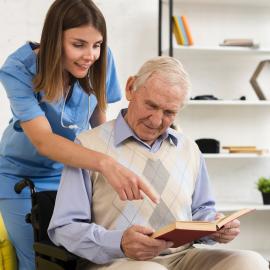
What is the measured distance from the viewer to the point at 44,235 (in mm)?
1967

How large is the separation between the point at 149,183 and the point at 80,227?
0.94ft

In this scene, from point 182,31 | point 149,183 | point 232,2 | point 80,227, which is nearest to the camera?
point 80,227

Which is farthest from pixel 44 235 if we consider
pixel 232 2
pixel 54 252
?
pixel 232 2

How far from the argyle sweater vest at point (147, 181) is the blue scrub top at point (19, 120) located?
0.27 meters

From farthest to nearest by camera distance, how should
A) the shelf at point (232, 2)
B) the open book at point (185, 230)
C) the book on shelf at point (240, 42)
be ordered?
the shelf at point (232, 2) < the book on shelf at point (240, 42) < the open book at point (185, 230)

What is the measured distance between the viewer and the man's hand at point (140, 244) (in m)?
1.55

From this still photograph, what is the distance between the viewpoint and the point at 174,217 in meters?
1.87

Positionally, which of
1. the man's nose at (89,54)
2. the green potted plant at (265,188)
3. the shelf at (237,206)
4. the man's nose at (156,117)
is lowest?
the shelf at (237,206)

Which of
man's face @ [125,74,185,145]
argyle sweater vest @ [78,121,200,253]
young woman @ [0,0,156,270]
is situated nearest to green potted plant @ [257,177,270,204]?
young woman @ [0,0,156,270]

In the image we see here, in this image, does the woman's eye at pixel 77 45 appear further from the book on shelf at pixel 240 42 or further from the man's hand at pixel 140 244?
the book on shelf at pixel 240 42

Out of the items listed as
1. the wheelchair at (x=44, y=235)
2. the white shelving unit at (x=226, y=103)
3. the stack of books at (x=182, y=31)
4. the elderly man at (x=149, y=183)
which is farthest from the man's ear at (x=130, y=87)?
the stack of books at (x=182, y=31)

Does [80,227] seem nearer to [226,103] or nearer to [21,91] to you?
[21,91]

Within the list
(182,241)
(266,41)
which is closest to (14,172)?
(182,241)

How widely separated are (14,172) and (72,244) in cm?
57
